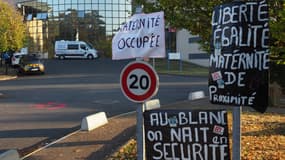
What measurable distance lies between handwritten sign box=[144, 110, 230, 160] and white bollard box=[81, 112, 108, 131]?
5252 mm

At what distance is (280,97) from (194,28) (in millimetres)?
6468

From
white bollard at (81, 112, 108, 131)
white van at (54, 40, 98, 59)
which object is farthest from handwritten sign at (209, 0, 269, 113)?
white van at (54, 40, 98, 59)

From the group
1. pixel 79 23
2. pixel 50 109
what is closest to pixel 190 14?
pixel 50 109

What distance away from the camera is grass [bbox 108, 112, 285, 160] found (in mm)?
7379

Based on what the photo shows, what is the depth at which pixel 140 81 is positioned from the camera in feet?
18.2

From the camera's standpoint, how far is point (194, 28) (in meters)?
9.45

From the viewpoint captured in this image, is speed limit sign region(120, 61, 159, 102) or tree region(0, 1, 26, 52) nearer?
speed limit sign region(120, 61, 159, 102)

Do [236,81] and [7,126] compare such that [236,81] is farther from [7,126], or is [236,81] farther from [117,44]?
[7,126]

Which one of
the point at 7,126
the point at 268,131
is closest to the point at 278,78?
the point at 268,131

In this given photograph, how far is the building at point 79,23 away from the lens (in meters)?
70.4

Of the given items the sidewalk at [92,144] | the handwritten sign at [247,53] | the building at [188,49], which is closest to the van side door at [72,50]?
the building at [188,49]

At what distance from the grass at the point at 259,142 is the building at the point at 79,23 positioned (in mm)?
59435

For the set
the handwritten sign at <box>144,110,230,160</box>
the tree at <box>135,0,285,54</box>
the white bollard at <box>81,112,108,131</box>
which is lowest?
the white bollard at <box>81,112,108,131</box>

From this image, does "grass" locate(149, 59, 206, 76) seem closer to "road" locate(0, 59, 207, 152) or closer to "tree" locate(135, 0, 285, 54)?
"road" locate(0, 59, 207, 152)
